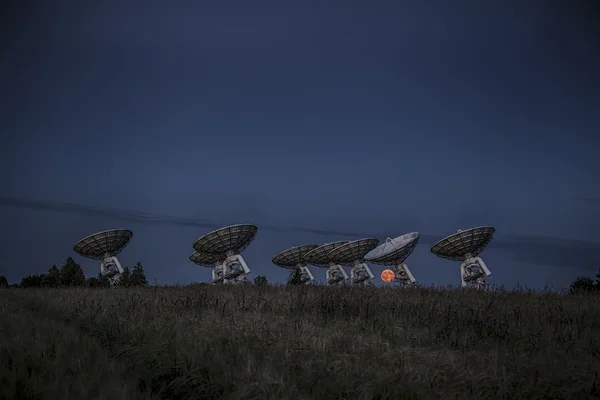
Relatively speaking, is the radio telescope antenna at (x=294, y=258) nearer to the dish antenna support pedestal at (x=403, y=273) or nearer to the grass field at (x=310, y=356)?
the dish antenna support pedestal at (x=403, y=273)

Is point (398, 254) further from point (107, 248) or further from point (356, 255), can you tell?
point (107, 248)

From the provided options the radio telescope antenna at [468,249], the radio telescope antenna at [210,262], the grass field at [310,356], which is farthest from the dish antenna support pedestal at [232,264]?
the grass field at [310,356]

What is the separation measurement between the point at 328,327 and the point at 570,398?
14.1 ft

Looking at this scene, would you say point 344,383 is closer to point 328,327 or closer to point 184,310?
point 328,327

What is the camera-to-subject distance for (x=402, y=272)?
5972 centimetres

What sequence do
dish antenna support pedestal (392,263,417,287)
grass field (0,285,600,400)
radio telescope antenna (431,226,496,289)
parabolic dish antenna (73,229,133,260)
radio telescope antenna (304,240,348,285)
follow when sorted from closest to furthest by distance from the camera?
grass field (0,285,600,400)
radio telescope antenna (431,226,496,289)
parabolic dish antenna (73,229,133,260)
dish antenna support pedestal (392,263,417,287)
radio telescope antenna (304,240,348,285)

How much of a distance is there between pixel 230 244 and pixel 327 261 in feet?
60.2

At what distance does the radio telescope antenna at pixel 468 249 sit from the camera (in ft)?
159

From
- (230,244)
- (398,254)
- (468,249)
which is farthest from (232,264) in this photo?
(468,249)

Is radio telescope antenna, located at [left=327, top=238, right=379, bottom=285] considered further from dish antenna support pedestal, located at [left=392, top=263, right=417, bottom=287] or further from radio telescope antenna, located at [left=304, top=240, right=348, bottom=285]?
dish antenna support pedestal, located at [left=392, top=263, right=417, bottom=287]

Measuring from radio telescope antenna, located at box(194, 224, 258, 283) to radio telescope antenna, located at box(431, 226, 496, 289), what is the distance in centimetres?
2081

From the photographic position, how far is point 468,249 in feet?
163

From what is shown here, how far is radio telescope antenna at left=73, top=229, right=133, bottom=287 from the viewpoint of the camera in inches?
2099

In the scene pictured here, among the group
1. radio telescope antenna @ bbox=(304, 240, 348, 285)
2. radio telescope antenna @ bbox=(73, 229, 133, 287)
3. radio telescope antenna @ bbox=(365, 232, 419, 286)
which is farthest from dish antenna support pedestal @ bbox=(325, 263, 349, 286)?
radio telescope antenna @ bbox=(73, 229, 133, 287)
